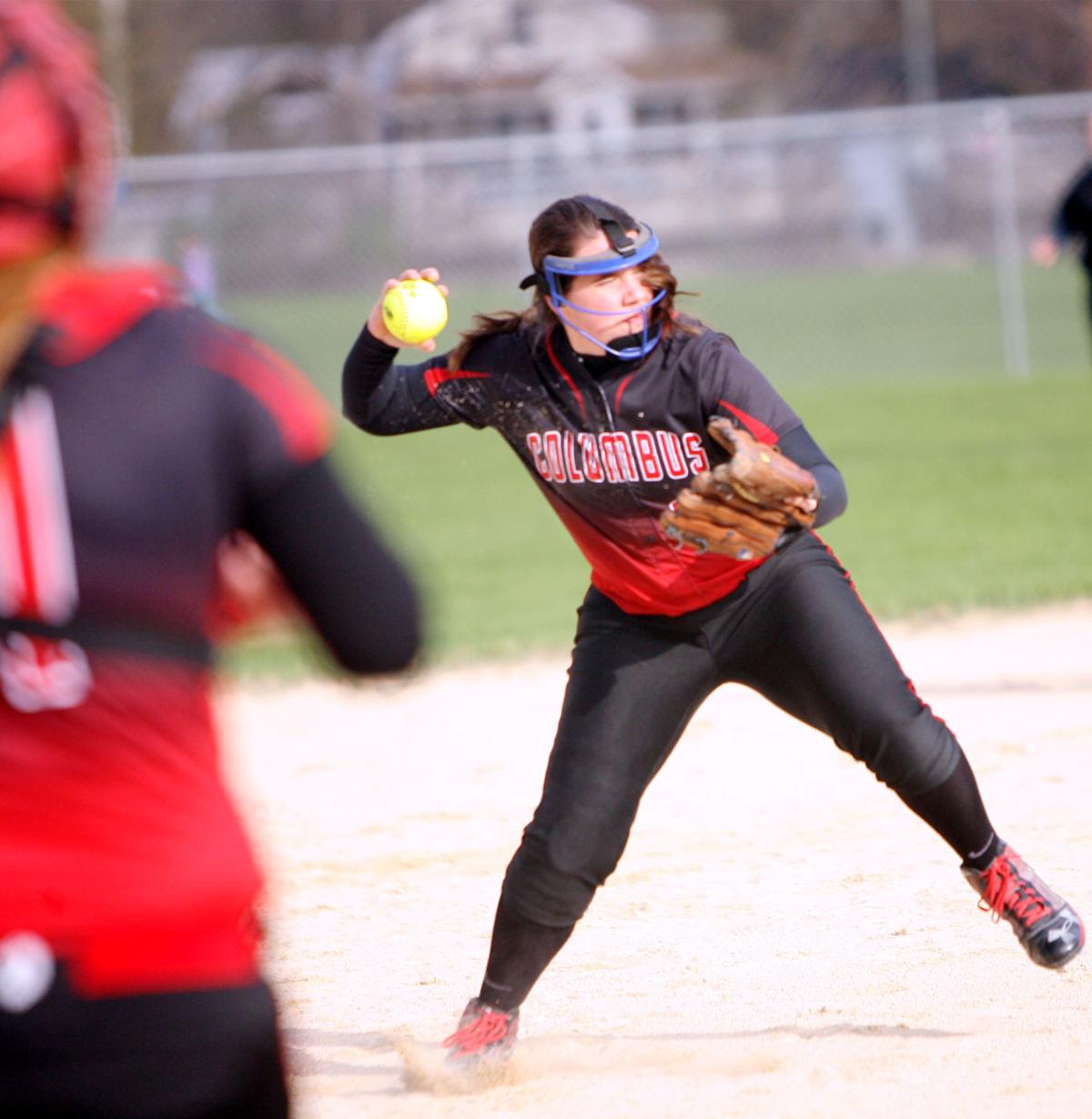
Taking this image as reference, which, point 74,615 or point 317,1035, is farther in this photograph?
point 317,1035

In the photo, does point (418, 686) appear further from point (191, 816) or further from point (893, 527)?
point (191, 816)

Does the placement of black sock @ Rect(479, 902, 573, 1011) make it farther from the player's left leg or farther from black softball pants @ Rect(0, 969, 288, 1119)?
black softball pants @ Rect(0, 969, 288, 1119)

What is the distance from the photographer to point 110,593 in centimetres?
149

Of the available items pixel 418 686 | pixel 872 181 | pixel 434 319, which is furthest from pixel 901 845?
pixel 872 181

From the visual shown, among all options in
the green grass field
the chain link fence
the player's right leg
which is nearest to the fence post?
the chain link fence

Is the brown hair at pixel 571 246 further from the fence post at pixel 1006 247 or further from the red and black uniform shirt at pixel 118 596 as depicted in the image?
the fence post at pixel 1006 247

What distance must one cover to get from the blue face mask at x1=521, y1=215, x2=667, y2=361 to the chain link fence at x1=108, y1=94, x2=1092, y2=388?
12.4 m

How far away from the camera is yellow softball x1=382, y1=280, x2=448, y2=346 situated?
3.65 meters

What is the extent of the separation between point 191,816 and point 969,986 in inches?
108

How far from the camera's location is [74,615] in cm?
149

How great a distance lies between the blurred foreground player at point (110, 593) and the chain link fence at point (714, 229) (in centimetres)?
1429

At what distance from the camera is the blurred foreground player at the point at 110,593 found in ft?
4.83

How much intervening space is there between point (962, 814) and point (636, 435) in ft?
3.29

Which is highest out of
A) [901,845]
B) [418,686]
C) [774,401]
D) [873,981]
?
[774,401]
